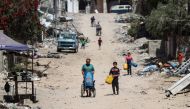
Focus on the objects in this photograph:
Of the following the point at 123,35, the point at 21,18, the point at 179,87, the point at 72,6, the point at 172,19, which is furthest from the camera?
the point at 72,6

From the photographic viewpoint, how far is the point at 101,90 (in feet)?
84.9

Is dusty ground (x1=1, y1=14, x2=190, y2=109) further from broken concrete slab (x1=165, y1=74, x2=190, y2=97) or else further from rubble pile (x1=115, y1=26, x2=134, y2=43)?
rubble pile (x1=115, y1=26, x2=134, y2=43)

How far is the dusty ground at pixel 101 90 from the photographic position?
20797 mm

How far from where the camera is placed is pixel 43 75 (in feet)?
105

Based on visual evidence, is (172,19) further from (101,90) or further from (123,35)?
(123,35)

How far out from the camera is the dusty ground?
68.2 feet

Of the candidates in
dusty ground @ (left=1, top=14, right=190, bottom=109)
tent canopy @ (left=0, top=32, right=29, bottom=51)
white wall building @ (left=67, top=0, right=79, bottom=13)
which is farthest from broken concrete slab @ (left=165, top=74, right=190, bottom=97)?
white wall building @ (left=67, top=0, right=79, bottom=13)

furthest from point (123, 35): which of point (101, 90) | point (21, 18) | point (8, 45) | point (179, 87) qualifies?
point (8, 45)

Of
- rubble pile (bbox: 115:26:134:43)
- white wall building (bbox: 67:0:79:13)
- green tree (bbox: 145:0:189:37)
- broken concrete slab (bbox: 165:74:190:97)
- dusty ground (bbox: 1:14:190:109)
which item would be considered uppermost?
white wall building (bbox: 67:0:79:13)

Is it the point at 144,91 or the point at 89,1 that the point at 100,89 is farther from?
the point at 89,1

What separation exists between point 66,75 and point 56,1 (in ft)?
140

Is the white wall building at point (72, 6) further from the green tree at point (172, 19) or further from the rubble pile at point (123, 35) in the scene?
the green tree at point (172, 19)

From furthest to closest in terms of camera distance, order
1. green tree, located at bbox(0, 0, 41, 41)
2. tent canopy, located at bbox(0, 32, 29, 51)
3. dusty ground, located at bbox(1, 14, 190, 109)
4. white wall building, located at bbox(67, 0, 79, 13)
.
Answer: white wall building, located at bbox(67, 0, 79, 13)
green tree, located at bbox(0, 0, 41, 41)
dusty ground, located at bbox(1, 14, 190, 109)
tent canopy, located at bbox(0, 32, 29, 51)

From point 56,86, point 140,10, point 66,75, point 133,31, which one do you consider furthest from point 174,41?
point 140,10
